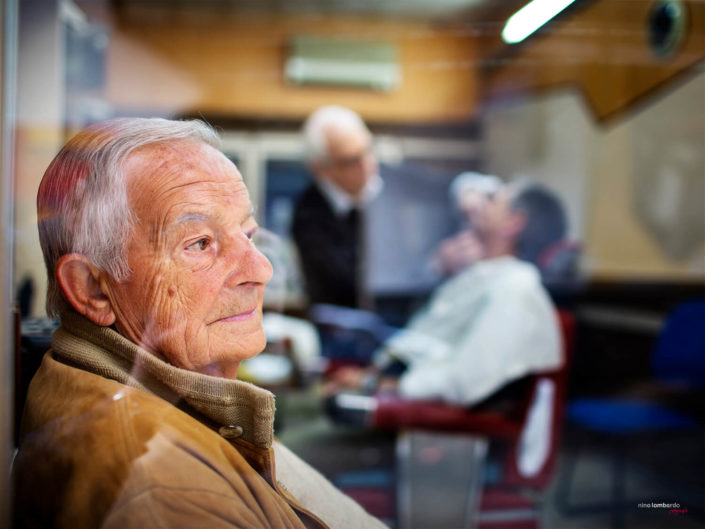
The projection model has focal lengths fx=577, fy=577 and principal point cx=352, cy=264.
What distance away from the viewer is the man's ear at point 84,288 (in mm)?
722

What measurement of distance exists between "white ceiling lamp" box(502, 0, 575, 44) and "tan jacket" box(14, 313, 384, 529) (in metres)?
0.83

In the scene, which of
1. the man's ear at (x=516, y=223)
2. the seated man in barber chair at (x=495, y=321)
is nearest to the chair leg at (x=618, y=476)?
the seated man in barber chair at (x=495, y=321)

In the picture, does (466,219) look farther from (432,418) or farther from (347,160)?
(432,418)

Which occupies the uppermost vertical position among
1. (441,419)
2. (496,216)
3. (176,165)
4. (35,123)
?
(35,123)

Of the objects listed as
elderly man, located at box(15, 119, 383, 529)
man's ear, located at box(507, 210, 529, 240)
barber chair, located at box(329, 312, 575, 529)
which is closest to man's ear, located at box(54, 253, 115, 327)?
elderly man, located at box(15, 119, 383, 529)

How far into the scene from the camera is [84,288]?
726mm

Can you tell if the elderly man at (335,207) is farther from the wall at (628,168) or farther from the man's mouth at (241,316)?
the man's mouth at (241,316)

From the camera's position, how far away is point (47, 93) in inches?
94.1

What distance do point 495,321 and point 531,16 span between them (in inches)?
47.8

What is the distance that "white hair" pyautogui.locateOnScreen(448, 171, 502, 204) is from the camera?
92.8 inches

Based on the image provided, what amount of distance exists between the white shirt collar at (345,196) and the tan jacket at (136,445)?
2051 millimetres

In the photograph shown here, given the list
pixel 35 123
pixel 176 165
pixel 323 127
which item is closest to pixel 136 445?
pixel 176 165

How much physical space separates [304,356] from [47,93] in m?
1.66

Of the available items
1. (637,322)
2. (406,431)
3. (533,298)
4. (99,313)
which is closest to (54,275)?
(99,313)
